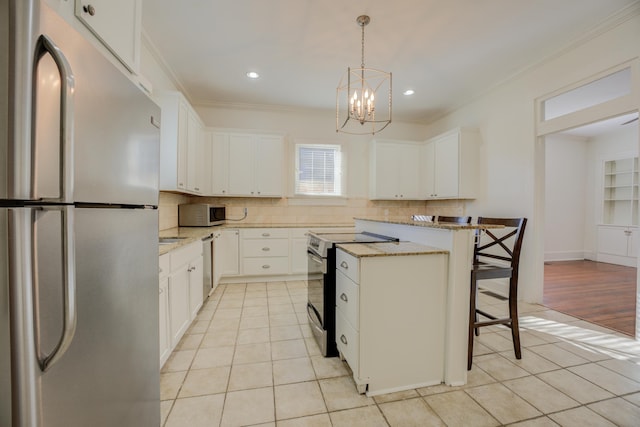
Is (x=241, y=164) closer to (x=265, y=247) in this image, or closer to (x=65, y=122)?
(x=265, y=247)

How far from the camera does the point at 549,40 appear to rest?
8.53 ft

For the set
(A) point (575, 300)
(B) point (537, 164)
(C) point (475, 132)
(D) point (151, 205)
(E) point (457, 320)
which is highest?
(C) point (475, 132)

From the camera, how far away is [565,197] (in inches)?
222

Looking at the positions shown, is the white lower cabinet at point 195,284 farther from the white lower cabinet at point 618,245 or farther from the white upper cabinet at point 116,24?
the white lower cabinet at point 618,245

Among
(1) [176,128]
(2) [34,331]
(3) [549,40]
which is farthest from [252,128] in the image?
(2) [34,331]

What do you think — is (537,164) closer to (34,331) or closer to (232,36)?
(232,36)

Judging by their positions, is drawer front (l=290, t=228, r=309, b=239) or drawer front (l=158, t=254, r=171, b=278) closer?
drawer front (l=158, t=254, r=171, b=278)

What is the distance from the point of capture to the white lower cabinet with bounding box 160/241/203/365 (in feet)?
5.71

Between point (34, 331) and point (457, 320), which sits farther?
point (457, 320)

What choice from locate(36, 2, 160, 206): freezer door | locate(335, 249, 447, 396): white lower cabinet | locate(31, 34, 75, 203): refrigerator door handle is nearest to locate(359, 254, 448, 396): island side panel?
locate(335, 249, 447, 396): white lower cabinet

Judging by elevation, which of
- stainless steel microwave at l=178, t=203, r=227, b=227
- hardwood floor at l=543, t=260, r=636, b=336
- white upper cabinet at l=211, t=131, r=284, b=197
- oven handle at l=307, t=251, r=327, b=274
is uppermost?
white upper cabinet at l=211, t=131, r=284, b=197

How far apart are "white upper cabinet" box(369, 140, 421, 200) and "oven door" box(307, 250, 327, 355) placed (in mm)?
2605

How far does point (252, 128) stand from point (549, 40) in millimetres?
3833

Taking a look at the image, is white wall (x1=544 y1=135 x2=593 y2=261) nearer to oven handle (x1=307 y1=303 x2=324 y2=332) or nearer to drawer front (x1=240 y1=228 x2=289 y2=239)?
drawer front (x1=240 y1=228 x2=289 y2=239)
